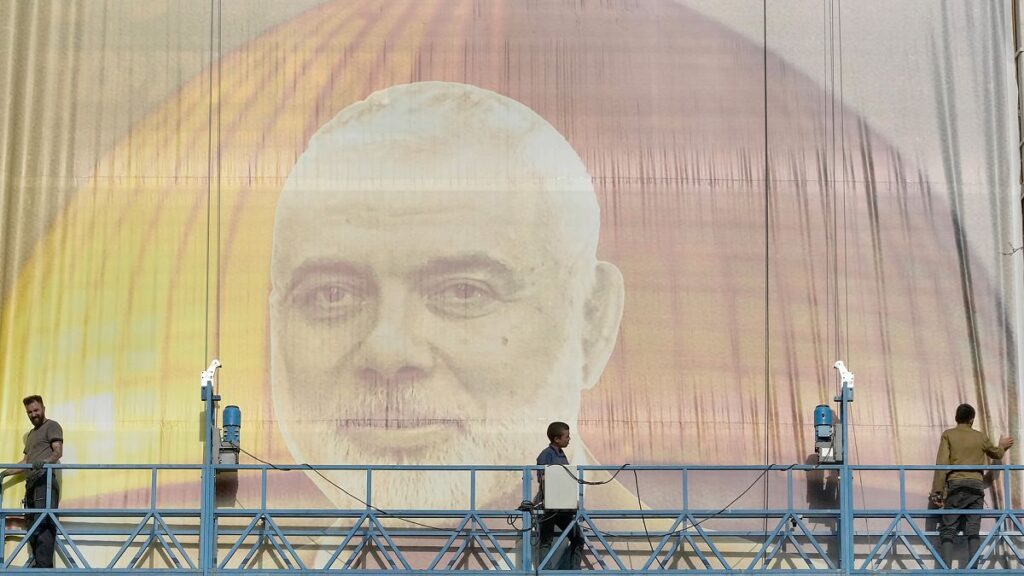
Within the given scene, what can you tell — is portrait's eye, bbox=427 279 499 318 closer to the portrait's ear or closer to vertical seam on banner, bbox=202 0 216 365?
the portrait's ear

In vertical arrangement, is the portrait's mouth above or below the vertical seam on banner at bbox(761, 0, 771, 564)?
below

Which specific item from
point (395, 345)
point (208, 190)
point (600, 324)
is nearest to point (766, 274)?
point (600, 324)

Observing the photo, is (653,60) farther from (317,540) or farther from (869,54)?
(317,540)

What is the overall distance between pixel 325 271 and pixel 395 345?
96cm

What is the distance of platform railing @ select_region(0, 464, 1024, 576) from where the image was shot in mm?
12492

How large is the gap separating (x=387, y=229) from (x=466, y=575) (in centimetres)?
332

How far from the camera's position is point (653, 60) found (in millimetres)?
13430

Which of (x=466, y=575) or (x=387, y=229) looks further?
(x=387, y=229)

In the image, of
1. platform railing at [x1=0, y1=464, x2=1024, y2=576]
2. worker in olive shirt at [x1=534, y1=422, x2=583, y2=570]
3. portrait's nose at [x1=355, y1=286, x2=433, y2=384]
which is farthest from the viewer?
portrait's nose at [x1=355, y1=286, x2=433, y2=384]

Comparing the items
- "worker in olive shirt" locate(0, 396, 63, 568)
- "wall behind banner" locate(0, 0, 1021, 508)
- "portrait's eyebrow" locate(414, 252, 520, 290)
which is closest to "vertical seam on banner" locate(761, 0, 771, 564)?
"wall behind banner" locate(0, 0, 1021, 508)

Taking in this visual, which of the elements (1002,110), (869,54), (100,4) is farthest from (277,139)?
(1002,110)

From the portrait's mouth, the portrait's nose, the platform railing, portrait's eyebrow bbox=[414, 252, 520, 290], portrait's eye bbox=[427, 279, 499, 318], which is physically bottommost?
the platform railing

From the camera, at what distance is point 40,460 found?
1236 cm

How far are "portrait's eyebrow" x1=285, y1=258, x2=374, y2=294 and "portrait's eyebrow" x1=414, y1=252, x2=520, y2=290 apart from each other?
0.50 metres
